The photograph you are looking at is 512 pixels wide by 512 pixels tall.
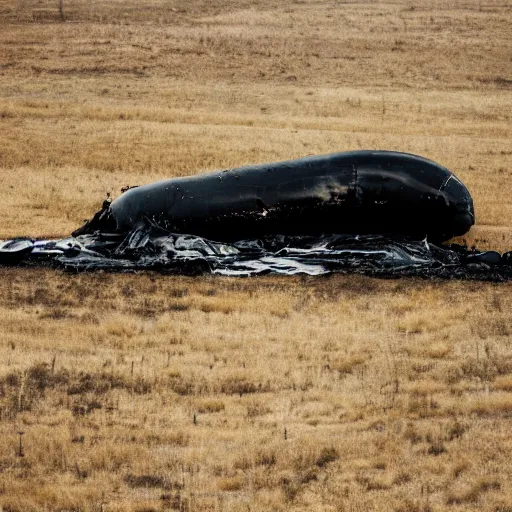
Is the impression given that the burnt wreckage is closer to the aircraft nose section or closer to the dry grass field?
the aircraft nose section

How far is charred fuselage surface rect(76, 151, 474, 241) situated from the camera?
1554 centimetres

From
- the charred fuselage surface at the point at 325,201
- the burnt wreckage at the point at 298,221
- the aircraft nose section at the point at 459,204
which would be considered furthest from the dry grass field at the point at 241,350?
the charred fuselage surface at the point at 325,201

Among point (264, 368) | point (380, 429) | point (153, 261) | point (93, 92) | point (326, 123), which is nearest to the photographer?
point (380, 429)

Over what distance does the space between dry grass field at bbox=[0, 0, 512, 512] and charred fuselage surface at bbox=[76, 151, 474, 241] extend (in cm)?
136

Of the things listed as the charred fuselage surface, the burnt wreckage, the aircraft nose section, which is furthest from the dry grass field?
the charred fuselage surface

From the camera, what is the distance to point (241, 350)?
39.3 feet

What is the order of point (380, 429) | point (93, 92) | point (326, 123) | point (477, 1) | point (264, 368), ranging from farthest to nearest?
point (477, 1), point (93, 92), point (326, 123), point (264, 368), point (380, 429)

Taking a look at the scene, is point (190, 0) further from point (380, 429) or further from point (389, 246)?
point (380, 429)

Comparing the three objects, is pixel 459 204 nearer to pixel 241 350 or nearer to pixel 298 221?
pixel 298 221

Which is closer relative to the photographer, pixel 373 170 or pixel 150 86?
pixel 373 170

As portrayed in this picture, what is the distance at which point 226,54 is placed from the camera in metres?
30.7

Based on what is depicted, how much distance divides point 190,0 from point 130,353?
90.4 feet

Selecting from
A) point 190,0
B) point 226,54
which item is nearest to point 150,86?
point 226,54

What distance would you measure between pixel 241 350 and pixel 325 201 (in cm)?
424
